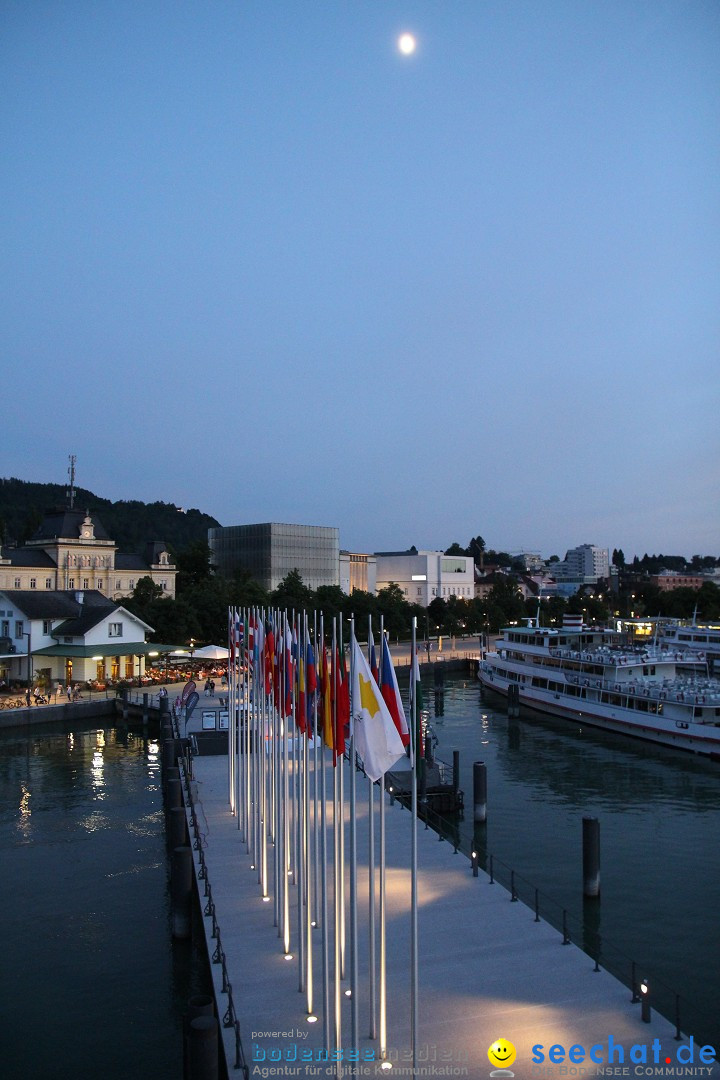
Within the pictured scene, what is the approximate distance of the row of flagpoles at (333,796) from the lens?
14109 millimetres

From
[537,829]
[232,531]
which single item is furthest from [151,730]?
[232,531]

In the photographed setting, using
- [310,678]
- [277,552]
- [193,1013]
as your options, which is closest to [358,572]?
[277,552]

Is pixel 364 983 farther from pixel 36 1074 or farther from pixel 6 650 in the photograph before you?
pixel 6 650

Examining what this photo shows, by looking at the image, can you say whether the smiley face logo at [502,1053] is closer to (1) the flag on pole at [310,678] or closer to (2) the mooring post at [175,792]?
(1) the flag on pole at [310,678]

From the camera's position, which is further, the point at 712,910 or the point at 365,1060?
the point at 712,910

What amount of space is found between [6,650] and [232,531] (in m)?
77.5

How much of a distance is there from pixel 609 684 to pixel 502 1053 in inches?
1935

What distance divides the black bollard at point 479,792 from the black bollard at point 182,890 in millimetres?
14651

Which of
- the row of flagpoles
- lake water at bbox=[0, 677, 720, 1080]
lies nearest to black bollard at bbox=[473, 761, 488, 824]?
lake water at bbox=[0, 677, 720, 1080]

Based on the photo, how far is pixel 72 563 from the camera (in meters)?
107

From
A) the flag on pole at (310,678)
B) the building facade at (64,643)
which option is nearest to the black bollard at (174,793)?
the flag on pole at (310,678)

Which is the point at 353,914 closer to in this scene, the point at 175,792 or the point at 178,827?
the point at 178,827

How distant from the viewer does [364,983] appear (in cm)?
1717

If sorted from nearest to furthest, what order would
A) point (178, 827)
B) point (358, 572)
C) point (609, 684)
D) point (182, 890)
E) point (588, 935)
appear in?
point (182, 890) < point (588, 935) < point (178, 827) < point (609, 684) < point (358, 572)
